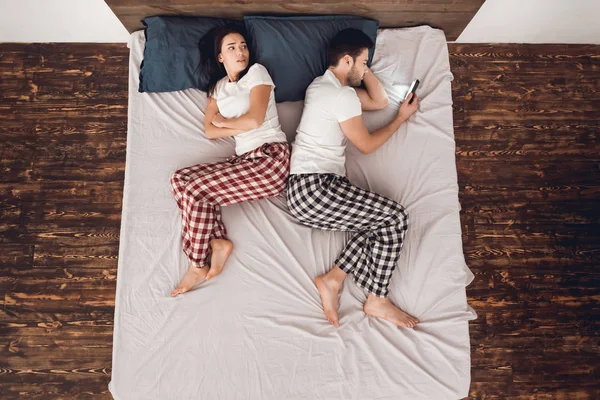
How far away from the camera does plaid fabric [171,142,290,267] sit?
5.43ft

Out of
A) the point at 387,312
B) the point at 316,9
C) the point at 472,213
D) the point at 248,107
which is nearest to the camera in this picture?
the point at 387,312

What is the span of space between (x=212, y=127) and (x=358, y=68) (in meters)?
0.62

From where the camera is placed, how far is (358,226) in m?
1.68

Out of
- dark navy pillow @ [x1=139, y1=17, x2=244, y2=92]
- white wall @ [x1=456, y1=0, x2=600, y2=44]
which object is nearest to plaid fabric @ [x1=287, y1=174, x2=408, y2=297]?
dark navy pillow @ [x1=139, y1=17, x2=244, y2=92]

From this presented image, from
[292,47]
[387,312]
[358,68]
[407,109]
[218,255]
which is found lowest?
[387,312]

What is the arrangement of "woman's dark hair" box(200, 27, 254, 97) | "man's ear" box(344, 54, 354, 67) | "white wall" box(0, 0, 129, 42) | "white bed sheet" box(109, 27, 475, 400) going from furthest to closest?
"white wall" box(0, 0, 129, 42) < "woman's dark hair" box(200, 27, 254, 97) < "man's ear" box(344, 54, 354, 67) < "white bed sheet" box(109, 27, 475, 400)

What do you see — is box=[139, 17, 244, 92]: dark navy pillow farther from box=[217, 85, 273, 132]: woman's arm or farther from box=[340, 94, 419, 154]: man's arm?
box=[340, 94, 419, 154]: man's arm

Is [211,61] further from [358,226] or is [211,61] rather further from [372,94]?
[358,226]

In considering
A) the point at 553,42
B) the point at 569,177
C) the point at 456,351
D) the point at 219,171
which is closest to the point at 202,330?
the point at 219,171

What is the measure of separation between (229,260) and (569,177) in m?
1.77

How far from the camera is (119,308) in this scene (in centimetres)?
164

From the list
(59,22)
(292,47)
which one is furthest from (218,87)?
(59,22)

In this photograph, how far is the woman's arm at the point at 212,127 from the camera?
175cm

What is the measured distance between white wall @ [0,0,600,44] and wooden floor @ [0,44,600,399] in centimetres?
7
